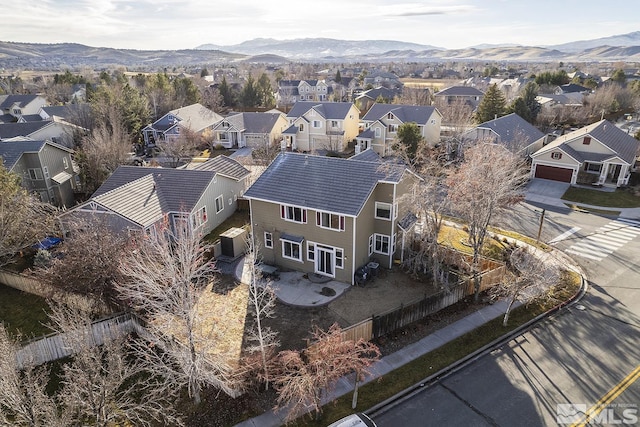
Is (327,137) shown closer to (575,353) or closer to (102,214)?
(102,214)

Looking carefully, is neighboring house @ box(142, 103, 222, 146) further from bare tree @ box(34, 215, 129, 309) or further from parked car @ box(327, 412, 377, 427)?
parked car @ box(327, 412, 377, 427)

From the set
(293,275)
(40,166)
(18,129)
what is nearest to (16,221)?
(40,166)

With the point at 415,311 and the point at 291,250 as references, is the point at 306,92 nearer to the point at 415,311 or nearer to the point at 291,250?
the point at 291,250

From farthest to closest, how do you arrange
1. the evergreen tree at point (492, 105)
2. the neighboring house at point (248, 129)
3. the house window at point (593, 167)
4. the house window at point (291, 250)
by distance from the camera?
the evergreen tree at point (492, 105) → the neighboring house at point (248, 129) → the house window at point (593, 167) → the house window at point (291, 250)

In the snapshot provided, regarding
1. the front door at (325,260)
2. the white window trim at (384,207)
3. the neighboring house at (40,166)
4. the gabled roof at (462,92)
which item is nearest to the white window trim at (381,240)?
the white window trim at (384,207)

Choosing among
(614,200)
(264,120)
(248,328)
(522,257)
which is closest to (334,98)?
(264,120)

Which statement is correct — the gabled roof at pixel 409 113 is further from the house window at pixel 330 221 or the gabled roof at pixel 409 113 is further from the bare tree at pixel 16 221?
the bare tree at pixel 16 221
